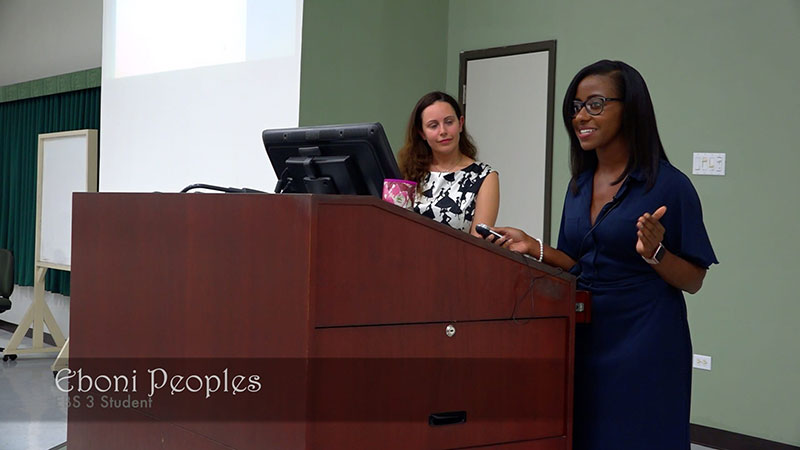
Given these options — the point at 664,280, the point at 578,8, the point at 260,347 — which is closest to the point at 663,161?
the point at 664,280

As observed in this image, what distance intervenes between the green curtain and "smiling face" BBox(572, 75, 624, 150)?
649 cm

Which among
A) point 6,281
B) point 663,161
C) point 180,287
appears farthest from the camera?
point 6,281

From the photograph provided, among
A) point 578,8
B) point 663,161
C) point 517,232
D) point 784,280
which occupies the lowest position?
point 784,280

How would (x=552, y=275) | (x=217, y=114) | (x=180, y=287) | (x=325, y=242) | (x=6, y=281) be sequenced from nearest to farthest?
(x=325, y=242) → (x=180, y=287) → (x=552, y=275) → (x=217, y=114) → (x=6, y=281)

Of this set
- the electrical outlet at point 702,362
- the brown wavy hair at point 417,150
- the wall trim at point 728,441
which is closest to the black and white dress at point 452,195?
the brown wavy hair at point 417,150

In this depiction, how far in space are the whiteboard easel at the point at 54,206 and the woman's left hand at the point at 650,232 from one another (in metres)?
6.01

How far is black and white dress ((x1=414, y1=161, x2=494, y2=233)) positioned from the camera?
2.62 m

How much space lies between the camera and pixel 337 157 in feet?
5.72

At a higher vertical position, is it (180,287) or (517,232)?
(517,232)

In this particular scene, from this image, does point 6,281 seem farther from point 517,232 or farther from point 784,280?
point 517,232

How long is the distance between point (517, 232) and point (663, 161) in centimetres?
33

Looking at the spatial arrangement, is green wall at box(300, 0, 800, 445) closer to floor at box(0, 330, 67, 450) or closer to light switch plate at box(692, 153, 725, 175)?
light switch plate at box(692, 153, 725, 175)

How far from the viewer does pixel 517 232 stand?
1.55 metres

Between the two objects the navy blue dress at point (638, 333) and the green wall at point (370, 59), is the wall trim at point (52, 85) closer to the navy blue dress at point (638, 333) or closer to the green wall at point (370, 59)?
the green wall at point (370, 59)
